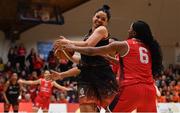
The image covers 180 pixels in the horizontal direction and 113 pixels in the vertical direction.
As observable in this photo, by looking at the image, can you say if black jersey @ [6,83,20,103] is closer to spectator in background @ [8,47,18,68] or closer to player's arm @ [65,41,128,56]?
spectator in background @ [8,47,18,68]

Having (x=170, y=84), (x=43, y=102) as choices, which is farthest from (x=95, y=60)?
(x=170, y=84)

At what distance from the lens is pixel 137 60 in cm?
500

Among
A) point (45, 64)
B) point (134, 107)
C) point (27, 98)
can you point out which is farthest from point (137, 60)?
point (45, 64)

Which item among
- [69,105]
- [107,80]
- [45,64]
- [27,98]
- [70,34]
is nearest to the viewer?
[107,80]

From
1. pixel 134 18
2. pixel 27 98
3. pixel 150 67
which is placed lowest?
pixel 27 98

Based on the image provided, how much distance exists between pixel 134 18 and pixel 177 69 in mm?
3845

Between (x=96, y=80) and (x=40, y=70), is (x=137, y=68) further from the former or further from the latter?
(x=40, y=70)

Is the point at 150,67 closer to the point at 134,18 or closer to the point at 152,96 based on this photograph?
the point at 152,96

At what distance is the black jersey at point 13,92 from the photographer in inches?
609

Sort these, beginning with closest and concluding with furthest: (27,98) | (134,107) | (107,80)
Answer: (134,107) → (107,80) → (27,98)

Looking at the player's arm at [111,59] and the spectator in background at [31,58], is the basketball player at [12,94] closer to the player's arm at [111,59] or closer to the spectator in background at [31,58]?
the spectator in background at [31,58]

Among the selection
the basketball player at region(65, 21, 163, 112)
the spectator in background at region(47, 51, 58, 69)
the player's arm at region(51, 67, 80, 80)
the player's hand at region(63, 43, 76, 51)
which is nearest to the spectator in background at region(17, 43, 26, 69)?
the spectator in background at region(47, 51, 58, 69)

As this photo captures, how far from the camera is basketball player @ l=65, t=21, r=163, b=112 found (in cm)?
495

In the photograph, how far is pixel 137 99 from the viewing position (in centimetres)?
494
